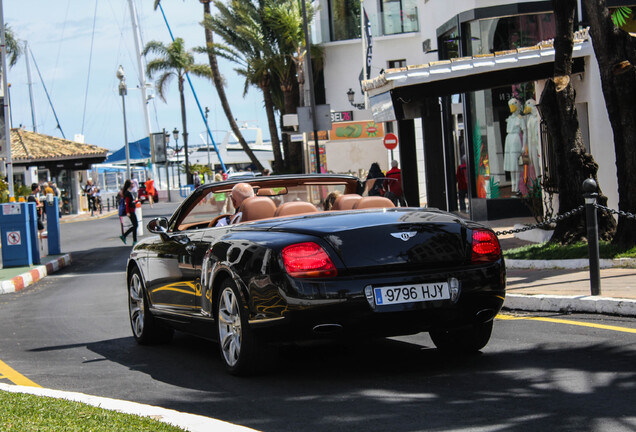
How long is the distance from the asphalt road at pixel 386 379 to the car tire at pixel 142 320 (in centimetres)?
13

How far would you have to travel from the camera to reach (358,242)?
240 inches

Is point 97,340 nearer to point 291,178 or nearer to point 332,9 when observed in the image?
point 291,178

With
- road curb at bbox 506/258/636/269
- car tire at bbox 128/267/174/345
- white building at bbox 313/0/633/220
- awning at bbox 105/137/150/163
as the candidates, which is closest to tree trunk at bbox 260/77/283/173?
awning at bbox 105/137/150/163

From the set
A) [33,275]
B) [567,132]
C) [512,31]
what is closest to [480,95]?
[512,31]

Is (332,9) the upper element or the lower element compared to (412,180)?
upper

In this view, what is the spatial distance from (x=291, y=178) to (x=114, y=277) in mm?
10450

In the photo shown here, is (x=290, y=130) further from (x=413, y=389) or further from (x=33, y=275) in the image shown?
(x=413, y=389)

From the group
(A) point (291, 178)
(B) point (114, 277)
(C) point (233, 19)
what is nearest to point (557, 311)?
(A) point (291, 178)

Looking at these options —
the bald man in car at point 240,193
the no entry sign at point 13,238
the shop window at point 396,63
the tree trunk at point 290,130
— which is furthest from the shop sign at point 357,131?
the bald man in car at point 240,193

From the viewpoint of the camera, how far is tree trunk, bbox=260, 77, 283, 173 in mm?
52250

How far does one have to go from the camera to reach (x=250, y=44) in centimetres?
5166

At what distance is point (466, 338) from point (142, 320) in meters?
3.19

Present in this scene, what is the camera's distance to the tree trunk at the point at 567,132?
13078 mm

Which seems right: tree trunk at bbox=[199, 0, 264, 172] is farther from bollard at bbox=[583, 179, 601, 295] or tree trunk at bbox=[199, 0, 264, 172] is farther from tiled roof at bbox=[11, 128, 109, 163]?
bollard at bbox=[583, 179, 601, 295]
